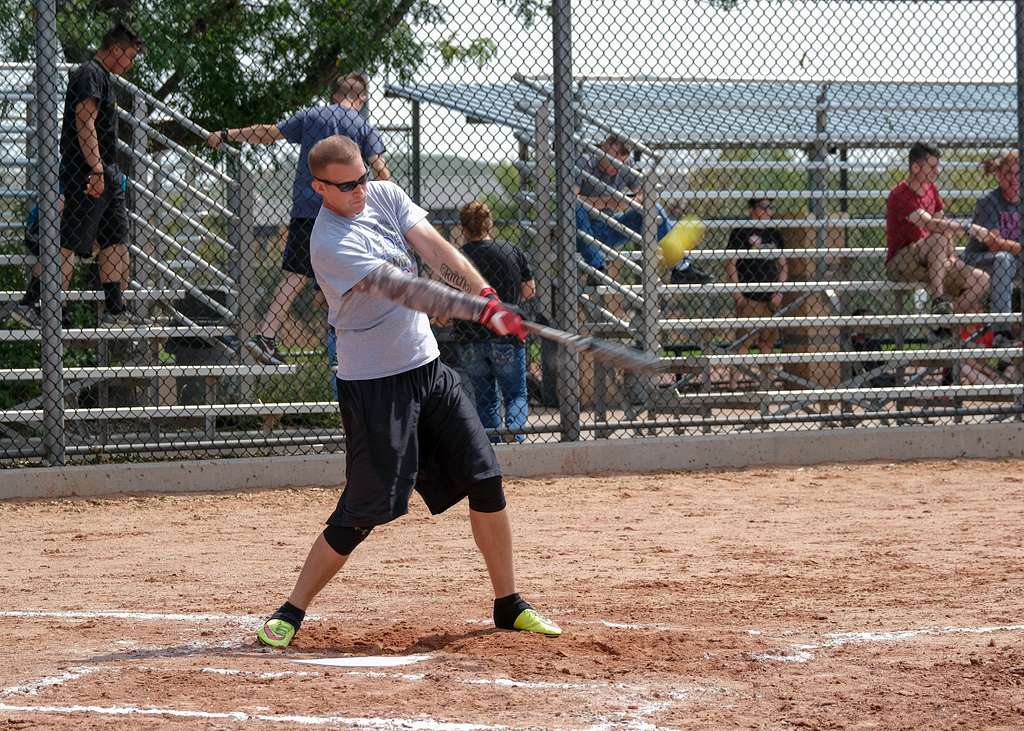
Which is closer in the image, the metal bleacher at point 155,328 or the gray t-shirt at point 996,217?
the metal bleacher at point 155,328

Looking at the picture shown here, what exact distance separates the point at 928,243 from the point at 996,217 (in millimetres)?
630

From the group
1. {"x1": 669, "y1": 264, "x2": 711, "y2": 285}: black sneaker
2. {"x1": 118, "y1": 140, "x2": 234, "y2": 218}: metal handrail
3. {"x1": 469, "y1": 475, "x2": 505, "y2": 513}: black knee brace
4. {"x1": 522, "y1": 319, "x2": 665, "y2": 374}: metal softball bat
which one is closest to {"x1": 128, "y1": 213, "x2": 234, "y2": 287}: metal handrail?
{"x1": 118, "y1": 140, "x2": 234, "y2": 218}: metal handrail

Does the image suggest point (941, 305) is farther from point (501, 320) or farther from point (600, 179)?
point (501, 320)

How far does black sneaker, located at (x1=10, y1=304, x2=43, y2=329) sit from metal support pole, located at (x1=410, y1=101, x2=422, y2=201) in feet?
9.37

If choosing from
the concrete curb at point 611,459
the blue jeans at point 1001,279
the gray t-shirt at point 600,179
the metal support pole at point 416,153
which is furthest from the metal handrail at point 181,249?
the blue jeans at point 1001,279

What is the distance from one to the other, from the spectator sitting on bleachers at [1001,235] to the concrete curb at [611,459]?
4.18ft

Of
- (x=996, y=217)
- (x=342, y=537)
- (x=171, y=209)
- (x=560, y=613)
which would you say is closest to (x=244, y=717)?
(x=342, y=537)

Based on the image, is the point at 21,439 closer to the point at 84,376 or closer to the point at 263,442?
the point at 84,376

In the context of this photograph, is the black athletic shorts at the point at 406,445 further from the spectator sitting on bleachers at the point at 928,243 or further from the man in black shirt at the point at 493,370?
the spectator sitting on bleachers at the point at 928,243

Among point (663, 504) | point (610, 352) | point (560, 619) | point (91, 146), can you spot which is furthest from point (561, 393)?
point (610, 352)

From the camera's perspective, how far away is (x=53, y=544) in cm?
765

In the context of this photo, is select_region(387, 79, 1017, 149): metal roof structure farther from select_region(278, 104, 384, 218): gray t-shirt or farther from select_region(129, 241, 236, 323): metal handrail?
select_region(129, 241, 236, 323): metal handrail

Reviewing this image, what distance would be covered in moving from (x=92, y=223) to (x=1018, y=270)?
682 cm

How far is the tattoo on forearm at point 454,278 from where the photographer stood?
4.93 meters
